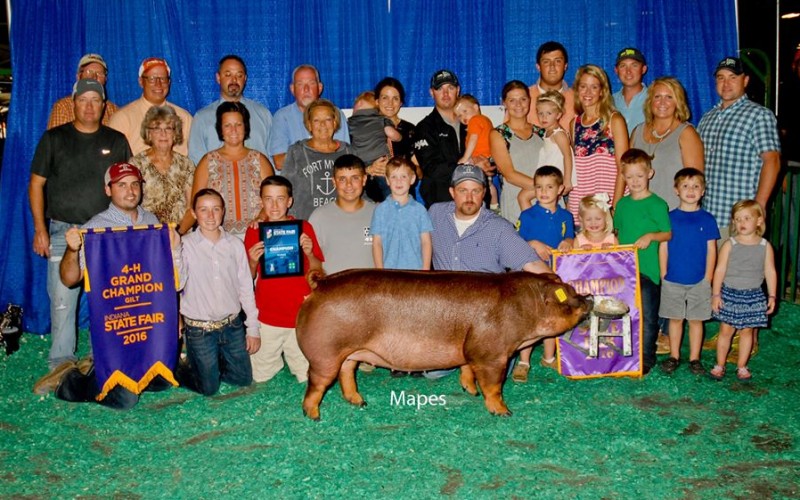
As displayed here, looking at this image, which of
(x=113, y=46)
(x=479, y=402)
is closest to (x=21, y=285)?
(x=113, y=46)

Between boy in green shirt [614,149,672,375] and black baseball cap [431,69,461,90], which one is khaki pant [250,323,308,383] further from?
boy in green shirt [614,149,672,375]

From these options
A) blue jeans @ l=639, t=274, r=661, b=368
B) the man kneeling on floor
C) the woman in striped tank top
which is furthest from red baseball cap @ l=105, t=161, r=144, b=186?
blue jeans @ l=639, t=274, r=661, b=368

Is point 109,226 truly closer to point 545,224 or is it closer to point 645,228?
point 545,224

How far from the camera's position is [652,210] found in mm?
5188

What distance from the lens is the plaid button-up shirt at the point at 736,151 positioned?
18.3ft

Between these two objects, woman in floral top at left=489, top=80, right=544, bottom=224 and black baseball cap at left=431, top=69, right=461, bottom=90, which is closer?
woman in floral top at left=489, top=80, right=544, bottom=224

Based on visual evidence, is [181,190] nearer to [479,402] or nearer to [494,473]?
[479,402]

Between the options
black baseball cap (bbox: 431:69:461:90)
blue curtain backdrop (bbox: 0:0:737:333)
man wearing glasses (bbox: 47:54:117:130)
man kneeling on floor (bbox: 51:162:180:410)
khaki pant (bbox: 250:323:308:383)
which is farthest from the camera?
blue curtain backdrop (bbox: 0:0:737:333)

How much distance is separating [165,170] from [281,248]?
55.6 inches

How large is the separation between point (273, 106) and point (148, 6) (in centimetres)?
161

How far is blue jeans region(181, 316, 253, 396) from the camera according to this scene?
5.00 m

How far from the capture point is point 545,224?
17.3 feet

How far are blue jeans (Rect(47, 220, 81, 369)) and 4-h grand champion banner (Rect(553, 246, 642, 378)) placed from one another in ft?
12.8

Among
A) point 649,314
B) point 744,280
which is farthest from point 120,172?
point 744,280
